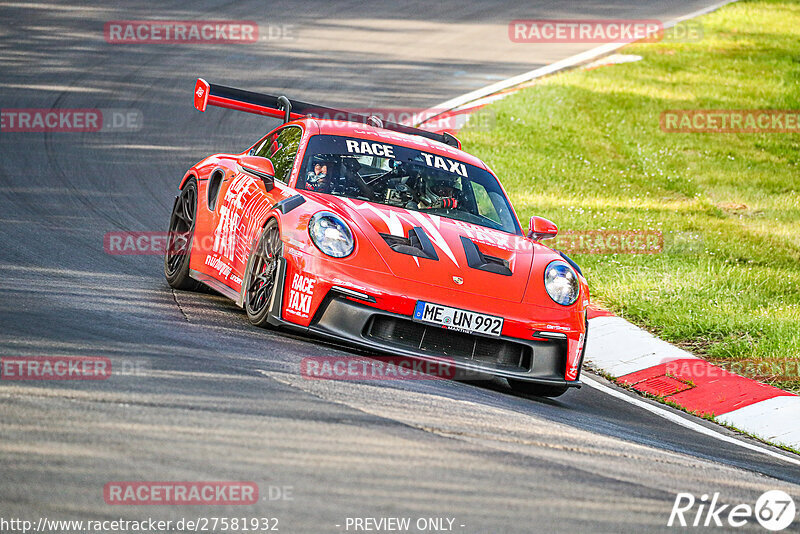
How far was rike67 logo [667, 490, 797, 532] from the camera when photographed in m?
4.34

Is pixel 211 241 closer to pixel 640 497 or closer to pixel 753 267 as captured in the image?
pixel 640 497

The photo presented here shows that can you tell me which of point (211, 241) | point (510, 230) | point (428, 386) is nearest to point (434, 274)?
point (428, 386)

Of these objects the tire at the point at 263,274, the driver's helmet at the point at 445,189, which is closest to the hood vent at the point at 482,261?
the driver's helmet at the point at 445,189

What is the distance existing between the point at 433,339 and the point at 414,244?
2.29ft

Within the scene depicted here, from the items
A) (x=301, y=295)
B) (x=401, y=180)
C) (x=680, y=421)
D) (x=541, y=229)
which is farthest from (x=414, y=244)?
(x=680, y=421)

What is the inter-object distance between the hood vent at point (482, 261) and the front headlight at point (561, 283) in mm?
280

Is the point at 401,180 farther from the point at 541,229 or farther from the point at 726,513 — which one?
the point at 726,513

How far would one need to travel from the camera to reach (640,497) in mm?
4496

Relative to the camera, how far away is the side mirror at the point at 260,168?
7.28m

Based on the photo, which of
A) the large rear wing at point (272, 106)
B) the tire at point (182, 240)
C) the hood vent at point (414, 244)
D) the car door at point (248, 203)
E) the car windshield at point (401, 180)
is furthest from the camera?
the large rear wing at point (272, 106)

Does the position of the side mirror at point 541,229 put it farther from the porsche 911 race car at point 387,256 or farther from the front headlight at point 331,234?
the front headlight at point 331,234

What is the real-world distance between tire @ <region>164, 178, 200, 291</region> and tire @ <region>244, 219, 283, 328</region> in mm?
1222

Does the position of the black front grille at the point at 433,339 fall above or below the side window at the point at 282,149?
below

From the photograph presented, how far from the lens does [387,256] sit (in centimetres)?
643
